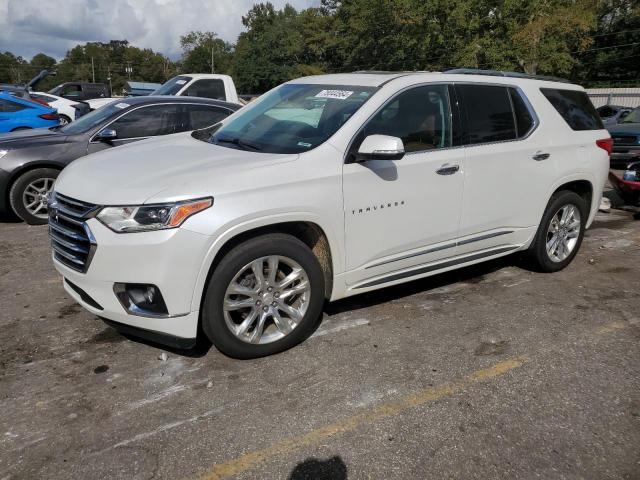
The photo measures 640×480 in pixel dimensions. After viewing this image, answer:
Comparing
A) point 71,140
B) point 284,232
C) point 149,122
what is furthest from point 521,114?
point 71,140

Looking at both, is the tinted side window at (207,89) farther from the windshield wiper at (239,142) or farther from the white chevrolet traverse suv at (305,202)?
the windshield wiper at (239,142)

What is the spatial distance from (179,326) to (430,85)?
2.53 m

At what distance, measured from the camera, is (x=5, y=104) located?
11398 millimetres

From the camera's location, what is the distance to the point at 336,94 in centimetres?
400

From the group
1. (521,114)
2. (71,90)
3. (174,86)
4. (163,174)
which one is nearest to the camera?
(163,174)

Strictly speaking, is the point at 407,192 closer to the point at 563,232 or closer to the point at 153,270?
the point at 153,270

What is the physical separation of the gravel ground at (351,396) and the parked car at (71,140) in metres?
2.59

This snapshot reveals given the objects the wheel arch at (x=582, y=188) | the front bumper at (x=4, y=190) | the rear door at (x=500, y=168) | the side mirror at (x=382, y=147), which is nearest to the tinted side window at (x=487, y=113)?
the rear door at (x=500, y=168)

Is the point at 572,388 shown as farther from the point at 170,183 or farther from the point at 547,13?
the point at 547,13

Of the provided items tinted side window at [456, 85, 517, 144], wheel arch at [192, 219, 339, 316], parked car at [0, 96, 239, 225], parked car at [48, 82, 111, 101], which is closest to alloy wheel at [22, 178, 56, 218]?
parked car at [0, 96, 239, 225]

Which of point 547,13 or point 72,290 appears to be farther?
point 547,13

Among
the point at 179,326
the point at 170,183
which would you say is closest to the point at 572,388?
the point at 179,326

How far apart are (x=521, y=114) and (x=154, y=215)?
3267mm

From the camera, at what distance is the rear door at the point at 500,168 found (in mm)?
4184
